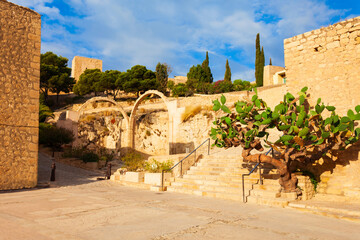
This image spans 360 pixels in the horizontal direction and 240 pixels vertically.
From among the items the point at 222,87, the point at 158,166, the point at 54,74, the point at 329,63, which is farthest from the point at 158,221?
the point at 54,74

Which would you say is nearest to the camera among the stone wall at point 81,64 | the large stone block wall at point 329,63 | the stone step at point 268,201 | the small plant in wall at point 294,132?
the stone step at point 268,201

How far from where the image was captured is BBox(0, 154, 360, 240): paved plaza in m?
4.28

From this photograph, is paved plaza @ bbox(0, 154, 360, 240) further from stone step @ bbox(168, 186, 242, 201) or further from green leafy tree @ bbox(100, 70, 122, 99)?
green leafy tree @ bbox(100, 70, 122, 99)

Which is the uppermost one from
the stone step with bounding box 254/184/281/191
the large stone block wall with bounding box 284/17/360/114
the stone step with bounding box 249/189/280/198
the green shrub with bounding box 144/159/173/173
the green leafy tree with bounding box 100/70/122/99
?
the green leafy tree with bounding box 100/70/122/99

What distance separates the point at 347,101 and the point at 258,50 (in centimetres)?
3283

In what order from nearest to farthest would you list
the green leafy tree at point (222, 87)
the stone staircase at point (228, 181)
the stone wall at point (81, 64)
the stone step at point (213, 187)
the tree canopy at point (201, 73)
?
the stone staircase at point (228, 181)
the stone step at point (213, 187)
the green leafy tree at point (222, 87)
the tree canopy at point (201, 73)
the stone wall at point (81, 64)

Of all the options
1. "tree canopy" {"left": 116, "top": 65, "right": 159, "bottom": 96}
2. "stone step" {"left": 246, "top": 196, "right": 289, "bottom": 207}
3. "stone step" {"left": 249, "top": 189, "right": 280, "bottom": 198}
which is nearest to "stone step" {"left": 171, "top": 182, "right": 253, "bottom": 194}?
"stone step" {"left": 249, "top": 189, "right": 280, "bottom": 198}

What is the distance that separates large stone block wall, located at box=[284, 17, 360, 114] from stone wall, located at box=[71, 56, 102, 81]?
47194 mm

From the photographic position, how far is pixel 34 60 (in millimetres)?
10242

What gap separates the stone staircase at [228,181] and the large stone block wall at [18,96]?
526cm

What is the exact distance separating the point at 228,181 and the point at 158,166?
10.7 ft

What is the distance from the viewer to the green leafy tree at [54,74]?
37.4 m

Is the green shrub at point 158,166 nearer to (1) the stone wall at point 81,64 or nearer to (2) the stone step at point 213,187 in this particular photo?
(2) the stone step at point 213,187

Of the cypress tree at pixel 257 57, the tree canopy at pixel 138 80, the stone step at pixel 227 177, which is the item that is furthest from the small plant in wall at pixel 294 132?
the cypress tree at pixel 257 57
